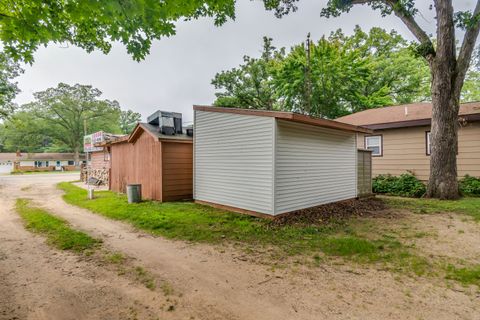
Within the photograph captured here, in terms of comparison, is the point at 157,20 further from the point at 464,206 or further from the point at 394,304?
the point at 464,206

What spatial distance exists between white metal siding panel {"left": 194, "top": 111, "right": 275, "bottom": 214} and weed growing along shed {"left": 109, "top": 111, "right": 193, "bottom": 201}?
95 cm

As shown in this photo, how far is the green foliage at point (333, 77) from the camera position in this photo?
15.5 meters

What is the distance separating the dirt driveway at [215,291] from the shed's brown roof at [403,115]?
344 inches

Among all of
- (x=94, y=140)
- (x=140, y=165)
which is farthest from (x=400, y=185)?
(x=94, y=140)

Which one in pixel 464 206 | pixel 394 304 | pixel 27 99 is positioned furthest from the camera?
pixel 27 99

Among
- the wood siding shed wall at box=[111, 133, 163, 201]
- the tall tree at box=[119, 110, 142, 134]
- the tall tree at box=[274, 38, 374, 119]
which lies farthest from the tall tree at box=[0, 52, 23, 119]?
the tall tree at box=[119, 110, 142, 134]

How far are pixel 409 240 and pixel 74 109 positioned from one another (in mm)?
43517

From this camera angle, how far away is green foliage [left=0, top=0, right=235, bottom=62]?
2.41 metres

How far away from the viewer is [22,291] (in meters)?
2.81

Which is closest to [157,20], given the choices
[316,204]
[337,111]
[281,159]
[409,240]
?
[281,159]

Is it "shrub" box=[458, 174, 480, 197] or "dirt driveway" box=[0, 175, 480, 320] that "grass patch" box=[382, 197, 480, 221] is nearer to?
"shrub" box=[458, 174, 480, 197]

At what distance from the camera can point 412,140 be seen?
9977 mm

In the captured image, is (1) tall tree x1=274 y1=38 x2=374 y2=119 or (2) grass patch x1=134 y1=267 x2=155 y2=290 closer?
(2) grass patch x1=134 y1=267 x2=155 y2=290

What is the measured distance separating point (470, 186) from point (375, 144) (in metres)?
3.58
